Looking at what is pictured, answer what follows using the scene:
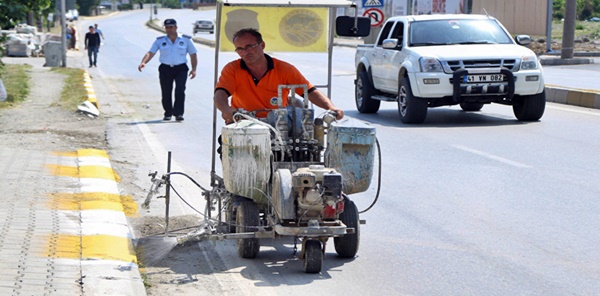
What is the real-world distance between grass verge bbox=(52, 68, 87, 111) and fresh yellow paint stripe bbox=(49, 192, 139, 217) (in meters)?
9.04

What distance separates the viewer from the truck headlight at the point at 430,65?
15.6m

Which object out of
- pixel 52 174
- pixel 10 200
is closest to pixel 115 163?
pixel 52 174

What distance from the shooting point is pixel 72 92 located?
21516 mm

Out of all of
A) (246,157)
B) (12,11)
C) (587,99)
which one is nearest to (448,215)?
(246,157)

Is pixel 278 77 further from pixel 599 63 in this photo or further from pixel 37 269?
pixel 599 63

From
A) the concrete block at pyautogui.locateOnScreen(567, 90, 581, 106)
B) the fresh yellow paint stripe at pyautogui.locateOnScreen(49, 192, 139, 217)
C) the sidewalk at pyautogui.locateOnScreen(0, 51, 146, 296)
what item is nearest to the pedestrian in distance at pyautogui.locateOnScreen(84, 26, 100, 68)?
the concrete block at pyautogui.locateOnScreen(567, 90, 581, 106)

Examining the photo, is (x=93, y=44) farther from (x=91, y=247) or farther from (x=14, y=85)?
(x=91, y=247)

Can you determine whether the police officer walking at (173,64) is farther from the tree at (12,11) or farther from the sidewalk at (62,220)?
the sidewalk at (62,220)

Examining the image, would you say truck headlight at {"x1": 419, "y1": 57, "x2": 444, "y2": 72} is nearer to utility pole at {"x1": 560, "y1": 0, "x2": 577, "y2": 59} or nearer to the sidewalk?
the sidewalk

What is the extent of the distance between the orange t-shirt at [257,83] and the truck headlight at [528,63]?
29.1 feet

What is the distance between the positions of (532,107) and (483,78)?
3.26ft

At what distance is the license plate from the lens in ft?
50.4

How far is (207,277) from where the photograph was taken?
6320 millimetres

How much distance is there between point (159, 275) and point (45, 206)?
1866mm
